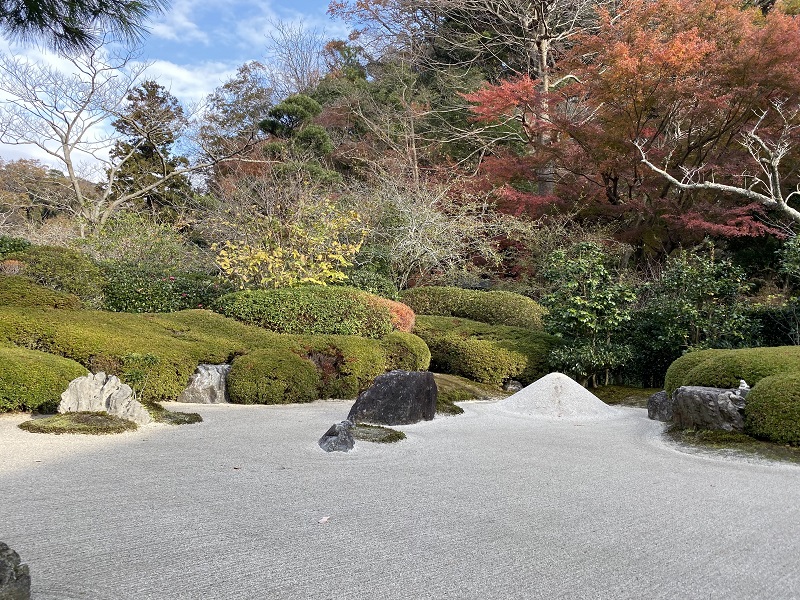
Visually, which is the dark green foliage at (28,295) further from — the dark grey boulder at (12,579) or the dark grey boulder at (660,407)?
the dark grey boulder at (660,407)

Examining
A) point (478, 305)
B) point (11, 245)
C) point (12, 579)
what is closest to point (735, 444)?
point (12, 579)

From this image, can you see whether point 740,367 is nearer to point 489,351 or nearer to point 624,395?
point 624,395

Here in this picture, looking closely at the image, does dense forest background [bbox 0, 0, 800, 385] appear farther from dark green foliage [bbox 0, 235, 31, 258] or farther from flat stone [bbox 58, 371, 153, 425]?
flat stone [bbox 58, 371, 153, 425]

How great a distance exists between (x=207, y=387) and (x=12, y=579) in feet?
15.4

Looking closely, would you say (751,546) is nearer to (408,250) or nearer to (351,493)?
(351,493)

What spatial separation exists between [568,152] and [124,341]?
352 inches

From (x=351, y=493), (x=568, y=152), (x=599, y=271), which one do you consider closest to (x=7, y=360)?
(x=351, y=493)

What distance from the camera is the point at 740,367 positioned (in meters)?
5.23

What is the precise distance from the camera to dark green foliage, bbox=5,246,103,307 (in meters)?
7.11

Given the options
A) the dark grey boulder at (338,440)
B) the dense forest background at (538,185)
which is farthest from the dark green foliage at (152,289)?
the dark grey boulder at (338,440)

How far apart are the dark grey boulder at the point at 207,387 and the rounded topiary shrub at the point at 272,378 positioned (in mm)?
109

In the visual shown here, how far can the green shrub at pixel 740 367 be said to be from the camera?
5.09 m

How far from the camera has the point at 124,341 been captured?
5.85 meters

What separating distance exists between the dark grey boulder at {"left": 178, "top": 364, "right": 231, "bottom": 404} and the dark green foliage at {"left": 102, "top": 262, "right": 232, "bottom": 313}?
2858 millimetres
